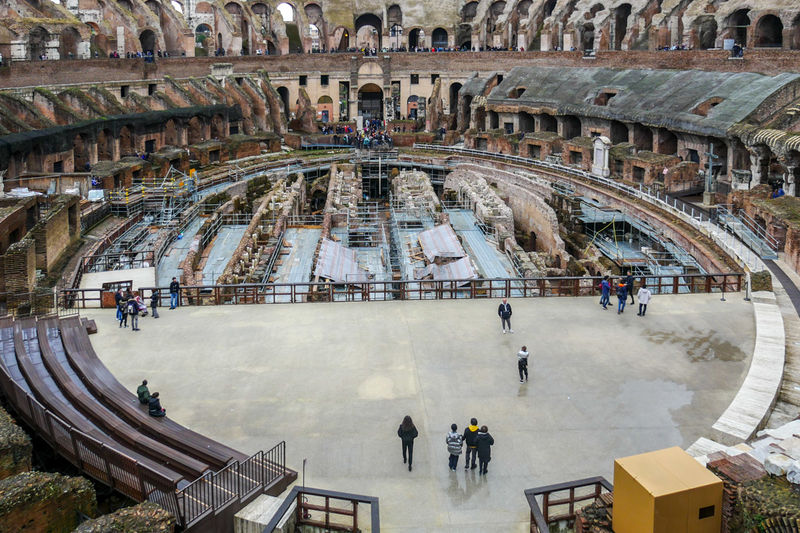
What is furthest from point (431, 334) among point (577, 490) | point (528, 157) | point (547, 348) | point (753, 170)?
point (528, 157)

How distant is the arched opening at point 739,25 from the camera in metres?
47.2

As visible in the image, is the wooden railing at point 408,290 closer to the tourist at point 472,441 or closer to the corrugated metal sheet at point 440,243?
the corrugated metal sheet at point 440,243

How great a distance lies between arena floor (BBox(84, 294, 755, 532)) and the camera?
1245 cm

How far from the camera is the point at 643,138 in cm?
4172

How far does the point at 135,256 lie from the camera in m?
28.0

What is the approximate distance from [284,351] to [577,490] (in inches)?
280

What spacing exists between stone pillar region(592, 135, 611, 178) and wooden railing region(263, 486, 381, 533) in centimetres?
3008

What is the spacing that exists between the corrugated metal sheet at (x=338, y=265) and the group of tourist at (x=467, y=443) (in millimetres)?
11321

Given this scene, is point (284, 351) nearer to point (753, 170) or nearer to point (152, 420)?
point (152, 420)

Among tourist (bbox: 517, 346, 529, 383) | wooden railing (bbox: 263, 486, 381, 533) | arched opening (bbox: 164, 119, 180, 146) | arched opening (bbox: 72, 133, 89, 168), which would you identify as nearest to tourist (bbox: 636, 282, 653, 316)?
tourist (bbox: 517, 346, 529, 383)

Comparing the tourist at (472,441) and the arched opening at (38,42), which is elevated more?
the arched opening at (38,42)

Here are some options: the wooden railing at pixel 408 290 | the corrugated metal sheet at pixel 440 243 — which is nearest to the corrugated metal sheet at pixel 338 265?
the wooden railing at pixel 408 290

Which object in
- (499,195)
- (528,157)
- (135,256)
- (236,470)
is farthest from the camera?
(528,157)

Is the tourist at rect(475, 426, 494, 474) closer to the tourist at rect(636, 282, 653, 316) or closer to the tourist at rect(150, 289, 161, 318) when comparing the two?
the tourist at rect(636, 282, 653, 316)
